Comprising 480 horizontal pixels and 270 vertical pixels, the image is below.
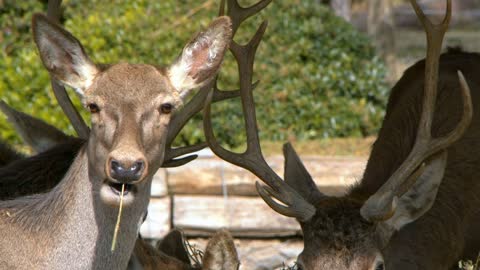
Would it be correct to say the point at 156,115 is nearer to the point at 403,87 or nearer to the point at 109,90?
the point at 109,90

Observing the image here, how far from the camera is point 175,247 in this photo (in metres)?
7.06

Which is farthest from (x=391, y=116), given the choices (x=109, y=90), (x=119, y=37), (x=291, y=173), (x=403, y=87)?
(x=119, y=37)

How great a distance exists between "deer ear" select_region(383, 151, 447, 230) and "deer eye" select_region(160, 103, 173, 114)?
1.75 meters

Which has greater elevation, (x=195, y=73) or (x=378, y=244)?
(x=195, y=73)

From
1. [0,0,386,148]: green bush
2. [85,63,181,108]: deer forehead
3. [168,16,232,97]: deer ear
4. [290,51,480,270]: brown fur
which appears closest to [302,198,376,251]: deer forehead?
[290,51,480,270]: brown fur

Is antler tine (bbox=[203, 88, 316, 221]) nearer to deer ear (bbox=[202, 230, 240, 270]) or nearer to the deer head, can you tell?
the deer head

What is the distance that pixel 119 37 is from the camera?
13734 mm

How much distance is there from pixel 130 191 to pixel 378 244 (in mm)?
1834

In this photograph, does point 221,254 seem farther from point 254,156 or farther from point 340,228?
point 254,156

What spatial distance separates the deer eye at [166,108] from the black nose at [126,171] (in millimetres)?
524

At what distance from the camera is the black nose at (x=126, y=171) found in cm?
540

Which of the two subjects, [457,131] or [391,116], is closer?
[457,131]

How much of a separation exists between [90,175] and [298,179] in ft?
6.56

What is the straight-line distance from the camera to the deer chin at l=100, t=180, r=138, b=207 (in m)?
5.64
